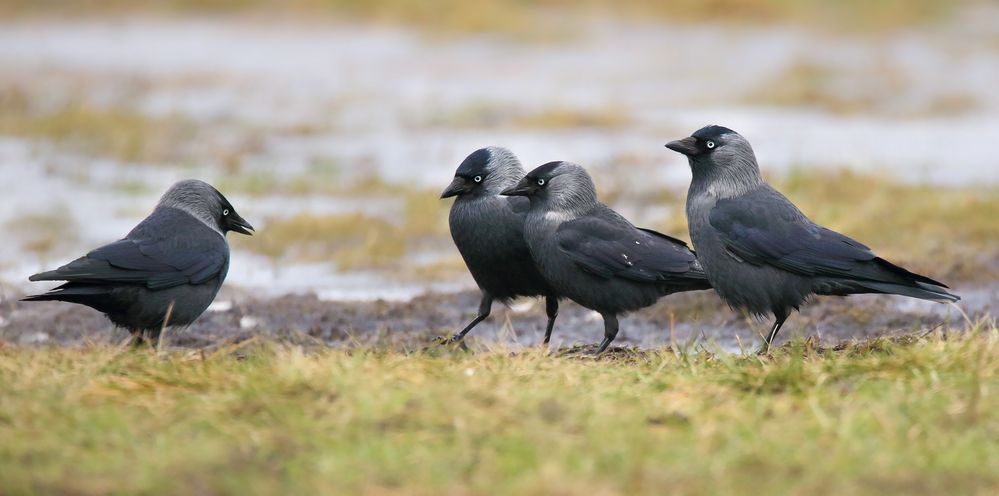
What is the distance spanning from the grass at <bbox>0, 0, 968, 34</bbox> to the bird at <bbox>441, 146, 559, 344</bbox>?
1807cm

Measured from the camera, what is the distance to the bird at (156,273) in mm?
6609

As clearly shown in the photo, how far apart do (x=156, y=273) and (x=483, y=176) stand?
201 centimetres

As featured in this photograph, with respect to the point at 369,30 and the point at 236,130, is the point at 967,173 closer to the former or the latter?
the point at 236,130

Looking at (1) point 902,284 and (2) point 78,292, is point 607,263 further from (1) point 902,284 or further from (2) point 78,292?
(2) point 78,292

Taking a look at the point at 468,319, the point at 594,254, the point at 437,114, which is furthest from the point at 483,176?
the point at 437,114

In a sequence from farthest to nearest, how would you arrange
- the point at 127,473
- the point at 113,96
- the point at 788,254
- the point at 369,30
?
the point at 369,30
the point at 113,96
the point at 788,254
the point at 127,473

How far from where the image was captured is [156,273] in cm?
689

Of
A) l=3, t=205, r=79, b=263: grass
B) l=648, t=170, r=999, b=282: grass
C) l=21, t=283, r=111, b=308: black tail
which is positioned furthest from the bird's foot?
l=3, t=205, r=79, b=263: grass

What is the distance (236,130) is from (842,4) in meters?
18.3

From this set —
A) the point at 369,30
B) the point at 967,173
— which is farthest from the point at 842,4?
the point at 967,173

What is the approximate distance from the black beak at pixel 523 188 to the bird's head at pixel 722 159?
2.69ft

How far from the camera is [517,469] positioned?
421 cm

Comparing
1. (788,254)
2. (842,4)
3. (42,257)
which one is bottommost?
(42,257)

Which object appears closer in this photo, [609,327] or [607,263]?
[607,263]
